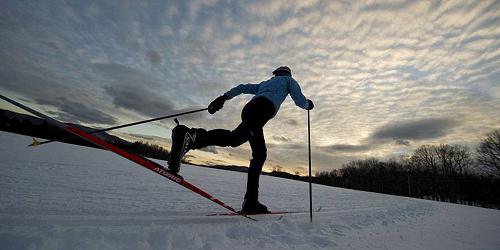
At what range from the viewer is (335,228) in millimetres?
2762

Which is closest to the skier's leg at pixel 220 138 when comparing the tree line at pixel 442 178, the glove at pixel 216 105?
the glove at pixel 216 105

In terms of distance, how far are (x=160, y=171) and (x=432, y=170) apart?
223 ft

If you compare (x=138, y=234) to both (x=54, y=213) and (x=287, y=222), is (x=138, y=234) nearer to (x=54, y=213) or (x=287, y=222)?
(x=54, y=213)

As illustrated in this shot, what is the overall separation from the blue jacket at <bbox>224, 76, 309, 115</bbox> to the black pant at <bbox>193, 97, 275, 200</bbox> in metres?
0.13

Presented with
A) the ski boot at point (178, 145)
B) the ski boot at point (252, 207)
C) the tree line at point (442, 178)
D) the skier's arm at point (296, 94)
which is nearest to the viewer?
the ski boot at point (178, 145)

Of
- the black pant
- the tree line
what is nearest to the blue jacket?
the black pant

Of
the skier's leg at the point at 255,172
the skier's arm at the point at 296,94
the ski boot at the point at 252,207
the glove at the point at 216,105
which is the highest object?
the skier's arm at the point at 296,94


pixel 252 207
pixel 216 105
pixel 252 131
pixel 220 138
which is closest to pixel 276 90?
pixel 252 131

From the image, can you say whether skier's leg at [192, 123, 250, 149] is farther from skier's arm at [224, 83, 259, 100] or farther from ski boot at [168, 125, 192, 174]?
skier's arm at [224, 83, 259, 100]

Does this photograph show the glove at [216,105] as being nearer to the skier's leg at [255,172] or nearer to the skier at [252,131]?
the skier at [252,131]

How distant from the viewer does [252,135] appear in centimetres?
310

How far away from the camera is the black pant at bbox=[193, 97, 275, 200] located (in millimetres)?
2797

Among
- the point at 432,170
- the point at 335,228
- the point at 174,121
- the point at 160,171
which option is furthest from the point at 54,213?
the point at 432,170

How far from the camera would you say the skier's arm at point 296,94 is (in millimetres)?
3494
